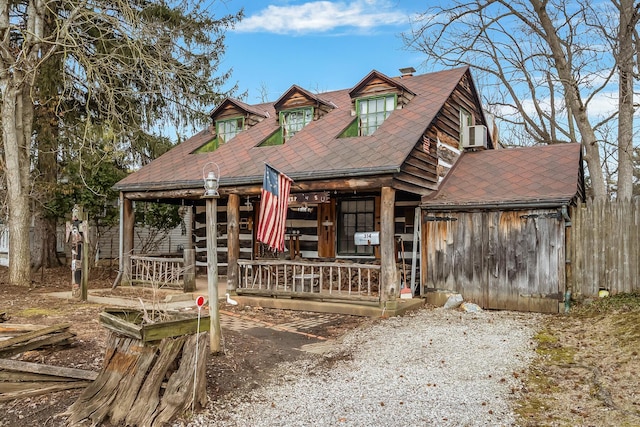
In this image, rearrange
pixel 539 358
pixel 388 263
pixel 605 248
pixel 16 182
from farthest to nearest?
pixel 16 182 → pixel 605 248 → pixel 388 263 → pixel 539 358

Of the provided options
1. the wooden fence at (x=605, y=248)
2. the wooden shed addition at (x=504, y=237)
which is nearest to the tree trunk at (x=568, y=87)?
the wooden shed addition at (x=504, y=237)

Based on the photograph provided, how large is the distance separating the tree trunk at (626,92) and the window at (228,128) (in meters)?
10.8

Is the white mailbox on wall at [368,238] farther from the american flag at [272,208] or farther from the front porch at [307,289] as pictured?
the american flag at [272,208]

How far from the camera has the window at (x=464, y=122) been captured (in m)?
13.7

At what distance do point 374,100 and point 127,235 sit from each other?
7.48 metres

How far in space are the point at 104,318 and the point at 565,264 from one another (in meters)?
8.65

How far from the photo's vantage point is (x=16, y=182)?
12680mm

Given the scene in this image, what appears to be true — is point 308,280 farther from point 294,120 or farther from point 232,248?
point 294,120

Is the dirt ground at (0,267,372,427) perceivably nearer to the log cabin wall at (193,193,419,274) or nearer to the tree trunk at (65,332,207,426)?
the tree trunk at (65,332,207,426)

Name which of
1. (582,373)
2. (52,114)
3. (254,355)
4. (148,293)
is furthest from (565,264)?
(52,114)

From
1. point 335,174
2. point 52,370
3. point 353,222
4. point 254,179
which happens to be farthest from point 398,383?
point 353,222

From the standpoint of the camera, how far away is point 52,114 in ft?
52.5

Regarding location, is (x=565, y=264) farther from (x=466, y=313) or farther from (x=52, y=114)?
(x=52, y=114)

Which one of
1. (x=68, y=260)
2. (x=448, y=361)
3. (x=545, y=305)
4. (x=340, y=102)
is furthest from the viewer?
(x=68, y=260)
